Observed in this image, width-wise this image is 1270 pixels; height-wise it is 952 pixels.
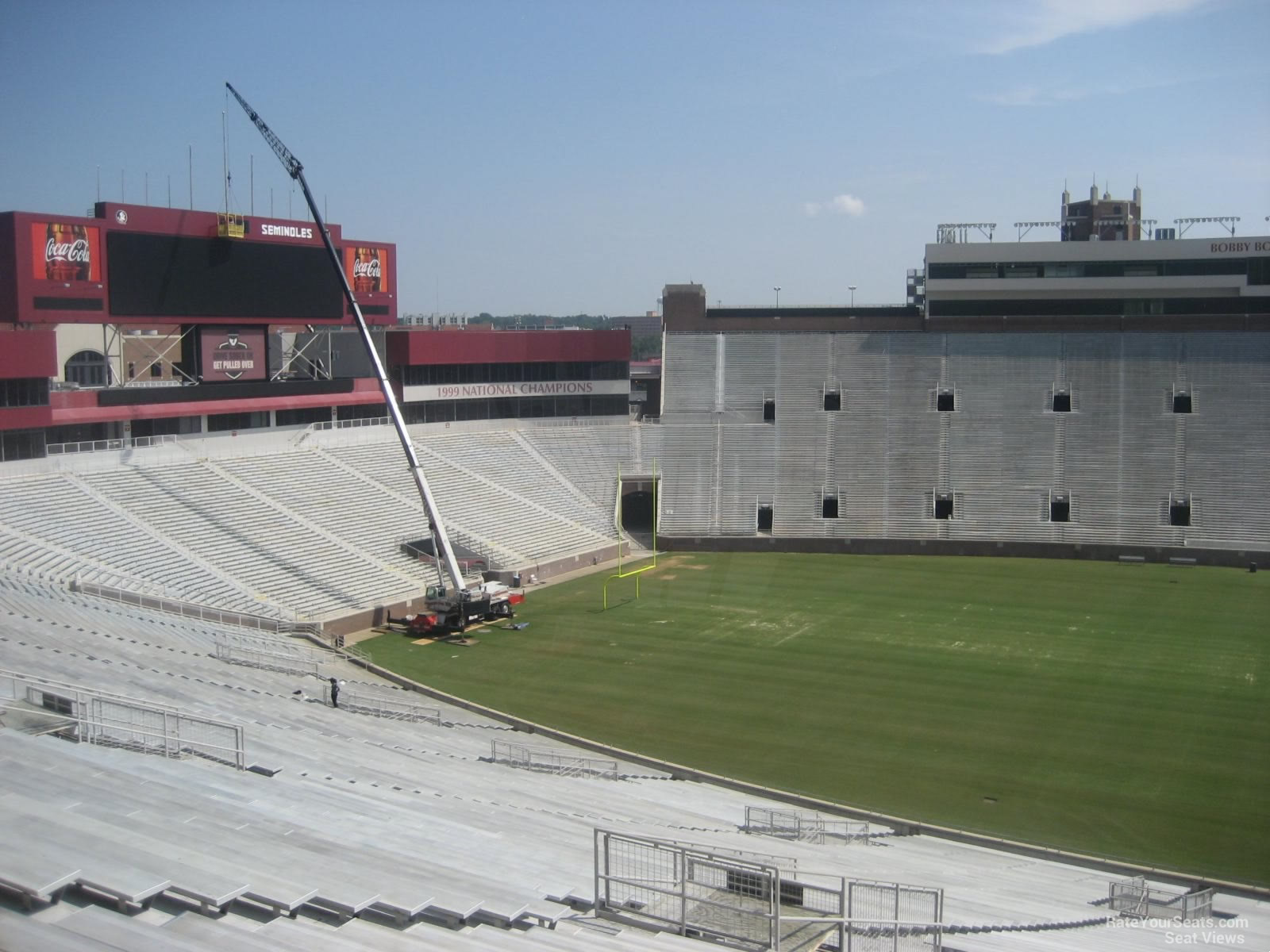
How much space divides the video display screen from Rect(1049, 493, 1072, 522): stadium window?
27.2m

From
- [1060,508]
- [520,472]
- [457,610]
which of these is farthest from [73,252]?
[1060,508]

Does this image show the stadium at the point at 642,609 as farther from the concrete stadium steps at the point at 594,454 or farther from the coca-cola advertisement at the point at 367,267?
the coca-cola advertisement at the point at 367,267

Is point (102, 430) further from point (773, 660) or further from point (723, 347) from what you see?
point (723, 347)

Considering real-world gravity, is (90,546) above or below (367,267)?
below

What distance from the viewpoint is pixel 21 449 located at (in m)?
33.6

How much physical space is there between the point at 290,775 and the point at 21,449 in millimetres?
21847

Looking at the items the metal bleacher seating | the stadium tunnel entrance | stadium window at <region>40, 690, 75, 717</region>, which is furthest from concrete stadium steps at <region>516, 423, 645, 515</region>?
stadium window at <region>40, 690, 75, 717</region>

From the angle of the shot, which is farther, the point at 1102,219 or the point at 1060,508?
the point at 1102,219

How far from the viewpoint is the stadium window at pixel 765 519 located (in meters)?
46.7

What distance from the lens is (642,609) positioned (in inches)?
1389

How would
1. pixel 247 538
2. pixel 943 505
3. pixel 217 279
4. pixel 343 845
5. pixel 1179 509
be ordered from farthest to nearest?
1. pixel 943 505
2. pixel 1179 509
3. pixel 217 279
4. pixel 247 538
5. pixel 343 845

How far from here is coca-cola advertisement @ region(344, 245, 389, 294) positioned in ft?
141

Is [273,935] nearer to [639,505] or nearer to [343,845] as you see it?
[343,845]

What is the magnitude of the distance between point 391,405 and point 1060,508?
2556 centimetres
